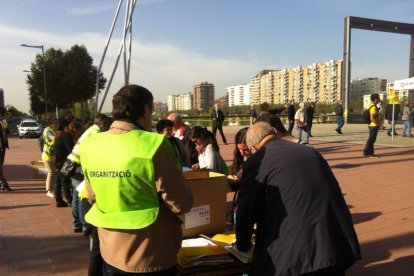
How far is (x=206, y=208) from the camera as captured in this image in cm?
315

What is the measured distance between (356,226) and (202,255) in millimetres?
3351

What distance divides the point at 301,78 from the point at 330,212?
105820mm

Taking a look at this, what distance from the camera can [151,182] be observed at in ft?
6.39

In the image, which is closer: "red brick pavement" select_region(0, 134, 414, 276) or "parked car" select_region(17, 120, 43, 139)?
"red brick pavement" select_region(0, 134, 414, 276)

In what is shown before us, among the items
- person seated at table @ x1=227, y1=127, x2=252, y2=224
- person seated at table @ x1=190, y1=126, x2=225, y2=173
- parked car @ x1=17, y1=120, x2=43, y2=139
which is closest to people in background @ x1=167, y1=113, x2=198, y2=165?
person seated at table @ x1=190, y1=126, x2=225, y2=173

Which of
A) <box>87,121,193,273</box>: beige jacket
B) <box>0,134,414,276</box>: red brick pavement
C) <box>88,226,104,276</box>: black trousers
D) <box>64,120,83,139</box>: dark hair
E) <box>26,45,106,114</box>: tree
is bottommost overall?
<box>0,134,414,276</box>: red brick pavement

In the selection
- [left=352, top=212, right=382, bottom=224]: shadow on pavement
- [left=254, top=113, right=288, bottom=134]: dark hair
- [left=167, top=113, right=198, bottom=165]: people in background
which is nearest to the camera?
[left=254, top=113, right=288, bottom=134]: dark hair

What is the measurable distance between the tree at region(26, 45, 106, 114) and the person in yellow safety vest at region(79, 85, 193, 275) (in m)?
43.3

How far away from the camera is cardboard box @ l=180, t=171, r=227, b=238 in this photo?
3.07m

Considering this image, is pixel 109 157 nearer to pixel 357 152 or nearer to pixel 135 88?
pixel 135 88

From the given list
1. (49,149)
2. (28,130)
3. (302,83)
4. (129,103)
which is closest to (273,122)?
(129,103)

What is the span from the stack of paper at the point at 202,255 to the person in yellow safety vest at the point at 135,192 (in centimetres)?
29

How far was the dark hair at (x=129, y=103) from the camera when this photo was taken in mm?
2082

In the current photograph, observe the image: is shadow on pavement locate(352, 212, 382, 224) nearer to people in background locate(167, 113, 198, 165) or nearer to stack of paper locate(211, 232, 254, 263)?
people in background locate(167, 113, 198, 165)
